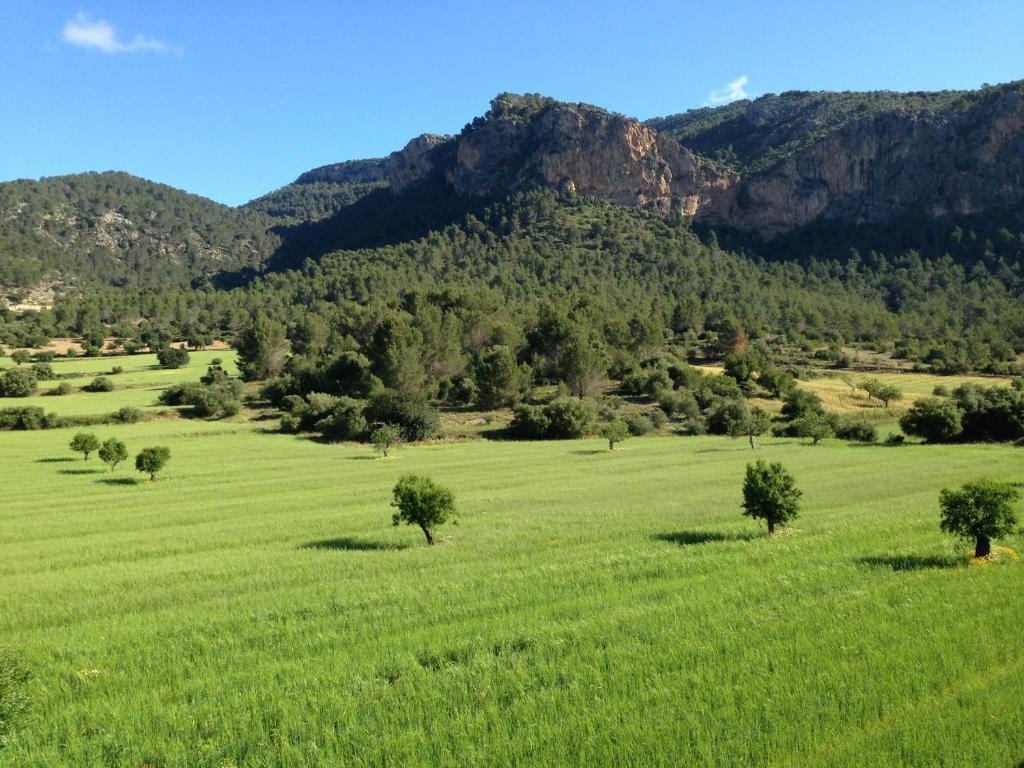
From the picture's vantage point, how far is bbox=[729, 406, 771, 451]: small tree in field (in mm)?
56188

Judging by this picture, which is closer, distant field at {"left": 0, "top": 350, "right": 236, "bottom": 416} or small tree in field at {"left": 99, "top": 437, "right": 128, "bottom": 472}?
small tree in field at {"left": 99, "top": 437, "right": 128, "bottom": 472}

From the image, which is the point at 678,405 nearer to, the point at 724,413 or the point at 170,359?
the point at 724,413

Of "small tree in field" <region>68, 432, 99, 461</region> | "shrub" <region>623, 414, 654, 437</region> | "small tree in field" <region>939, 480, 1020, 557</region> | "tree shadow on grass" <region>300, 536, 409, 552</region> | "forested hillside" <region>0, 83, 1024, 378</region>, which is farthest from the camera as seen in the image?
"forested hillside" <region>0, 83, 1024, 378</region>

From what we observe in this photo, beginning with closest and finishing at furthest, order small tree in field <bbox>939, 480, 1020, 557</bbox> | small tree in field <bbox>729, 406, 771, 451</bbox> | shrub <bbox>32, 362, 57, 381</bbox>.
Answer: small tree in field <bbox>939, 480, 1020, 557</bbox> → small tree in field <bbox>729, 406, 771, 451</bbox> → shrub <bbox>32, 362, 57, 381</bbox>

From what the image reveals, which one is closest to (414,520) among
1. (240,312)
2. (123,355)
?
(123,355)

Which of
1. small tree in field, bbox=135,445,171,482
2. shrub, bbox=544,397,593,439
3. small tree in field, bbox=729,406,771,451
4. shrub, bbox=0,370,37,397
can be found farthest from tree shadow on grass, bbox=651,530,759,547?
shrub, bbox=0,370,37,397

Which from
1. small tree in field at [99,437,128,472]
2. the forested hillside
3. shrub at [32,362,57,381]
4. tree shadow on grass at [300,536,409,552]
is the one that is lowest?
tree shadow on grass at [300,536,409,552]

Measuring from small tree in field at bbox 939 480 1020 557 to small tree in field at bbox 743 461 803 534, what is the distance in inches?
197

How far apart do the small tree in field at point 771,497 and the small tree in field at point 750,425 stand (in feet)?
113

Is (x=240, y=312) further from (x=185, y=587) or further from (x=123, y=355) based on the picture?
(x=185, y=587)

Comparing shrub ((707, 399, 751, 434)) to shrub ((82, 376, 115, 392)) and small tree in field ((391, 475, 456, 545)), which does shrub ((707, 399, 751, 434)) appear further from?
shrub ((82, 376, 115, 392))

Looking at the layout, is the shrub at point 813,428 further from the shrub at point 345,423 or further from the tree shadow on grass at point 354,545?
the tree shadow on grass at point 354,545

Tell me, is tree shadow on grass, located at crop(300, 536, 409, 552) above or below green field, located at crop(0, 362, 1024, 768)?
below

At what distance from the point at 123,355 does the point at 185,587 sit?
365ft
